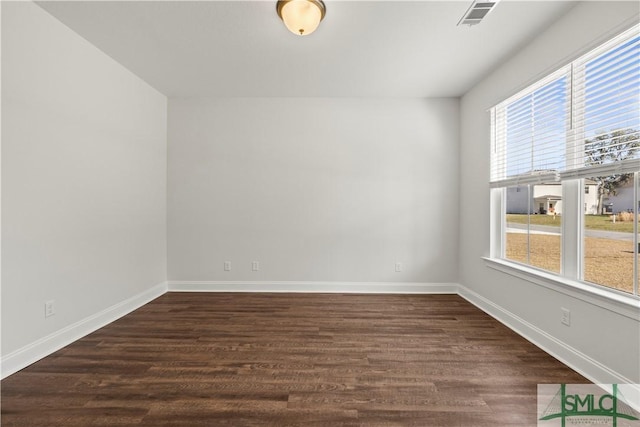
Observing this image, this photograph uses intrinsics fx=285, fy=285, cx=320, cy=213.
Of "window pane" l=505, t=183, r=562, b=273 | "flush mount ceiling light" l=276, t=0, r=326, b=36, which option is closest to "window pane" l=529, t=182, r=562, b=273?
"window pane" l=505, t=183, r=562, b=273

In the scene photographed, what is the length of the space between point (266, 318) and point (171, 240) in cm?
201

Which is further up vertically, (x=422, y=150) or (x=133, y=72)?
(x=133, y=72)

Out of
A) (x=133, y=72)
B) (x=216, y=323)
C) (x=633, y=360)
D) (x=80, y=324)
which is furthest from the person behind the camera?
(x=133, y=72)

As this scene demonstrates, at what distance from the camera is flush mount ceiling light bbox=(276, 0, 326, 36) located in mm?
2063

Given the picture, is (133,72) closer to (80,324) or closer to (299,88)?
(299,88)

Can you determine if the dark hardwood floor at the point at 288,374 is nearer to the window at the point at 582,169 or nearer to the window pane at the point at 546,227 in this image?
the window pane at the point at 546,227

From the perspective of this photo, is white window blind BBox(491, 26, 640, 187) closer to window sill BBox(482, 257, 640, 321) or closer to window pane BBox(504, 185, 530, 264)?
window pane BBox(504, 185, 530, 264)

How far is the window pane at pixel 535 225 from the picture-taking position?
2.46 meters

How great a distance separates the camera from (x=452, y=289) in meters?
4.08

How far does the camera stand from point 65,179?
2.52 m

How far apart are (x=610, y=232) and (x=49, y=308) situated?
438cm

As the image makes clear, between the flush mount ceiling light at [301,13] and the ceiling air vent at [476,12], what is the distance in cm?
109

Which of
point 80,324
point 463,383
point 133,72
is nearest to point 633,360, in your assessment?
point 463,383

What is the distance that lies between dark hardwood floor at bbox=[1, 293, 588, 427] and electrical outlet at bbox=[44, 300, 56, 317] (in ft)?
1.11
